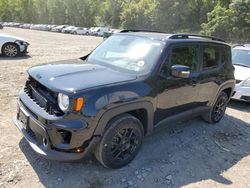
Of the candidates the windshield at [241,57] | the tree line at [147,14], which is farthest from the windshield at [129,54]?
the tree line at [147,14]

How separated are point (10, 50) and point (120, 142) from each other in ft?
31.3

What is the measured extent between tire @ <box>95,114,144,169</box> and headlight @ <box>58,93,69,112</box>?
1.98ft

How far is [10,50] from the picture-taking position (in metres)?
11.7

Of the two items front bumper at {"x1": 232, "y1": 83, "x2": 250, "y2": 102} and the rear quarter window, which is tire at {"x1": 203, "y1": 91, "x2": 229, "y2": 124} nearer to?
the rear quarter window

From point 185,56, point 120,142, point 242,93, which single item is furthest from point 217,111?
point 120,142

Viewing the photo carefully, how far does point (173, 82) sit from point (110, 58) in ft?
3.50

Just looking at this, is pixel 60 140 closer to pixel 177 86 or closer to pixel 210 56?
pixel 177 86

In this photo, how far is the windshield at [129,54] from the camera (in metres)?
4.07

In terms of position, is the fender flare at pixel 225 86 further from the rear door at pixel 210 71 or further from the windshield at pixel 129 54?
the windshield at pixel 129 54

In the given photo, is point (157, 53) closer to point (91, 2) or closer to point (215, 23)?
point (215, 23)

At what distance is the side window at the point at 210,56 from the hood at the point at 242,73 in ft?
7.53

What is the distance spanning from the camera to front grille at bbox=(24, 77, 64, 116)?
3.37m

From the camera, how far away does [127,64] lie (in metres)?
4.17

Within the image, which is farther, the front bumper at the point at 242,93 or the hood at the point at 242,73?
the hood at the point at 242,73
